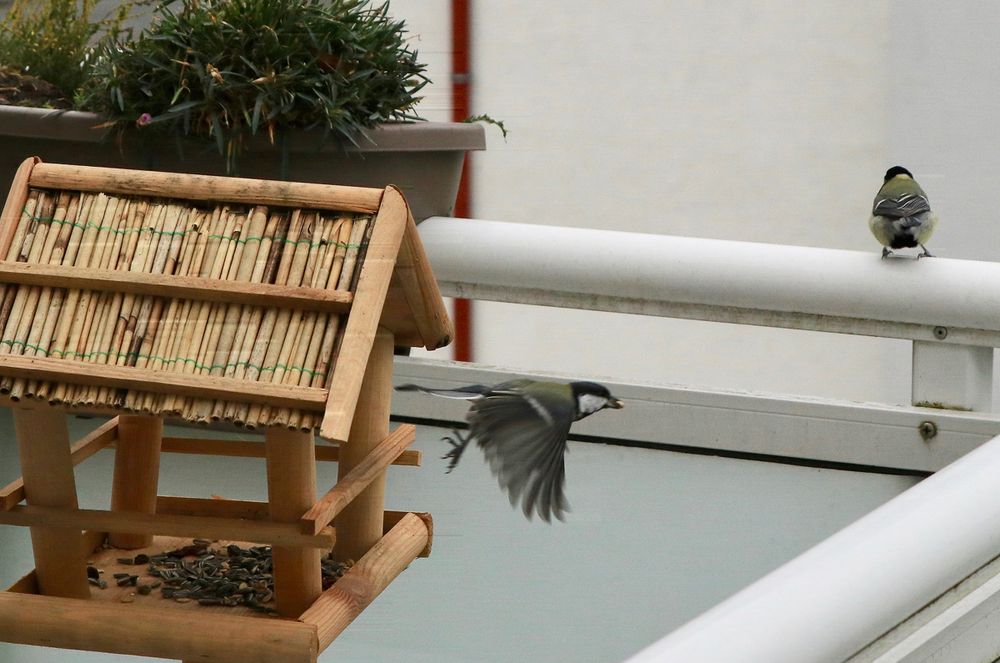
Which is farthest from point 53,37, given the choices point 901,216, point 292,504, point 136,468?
point 901,216

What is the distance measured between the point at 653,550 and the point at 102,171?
0.54 metres

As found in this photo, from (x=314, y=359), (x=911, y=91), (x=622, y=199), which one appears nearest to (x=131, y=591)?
(x=314, y=359)

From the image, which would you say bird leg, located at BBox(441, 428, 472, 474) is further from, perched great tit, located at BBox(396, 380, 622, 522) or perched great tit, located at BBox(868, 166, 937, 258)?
perched great tit, located at BBox(868, 166, 937, 258)

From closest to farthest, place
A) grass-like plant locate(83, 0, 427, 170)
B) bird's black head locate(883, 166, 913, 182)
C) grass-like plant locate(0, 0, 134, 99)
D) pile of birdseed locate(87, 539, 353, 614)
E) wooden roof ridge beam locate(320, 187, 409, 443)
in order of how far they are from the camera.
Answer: wooden roof ridge beam locate(320, 187, 409, 443) → pile of birdseed locate(87, 539, 353, 614) → grass-like plant locate(83, 0, 427, 170) → grass-like plant locate(0, 0, 134, 99) → bird's black head locate(883, 166, 913, 182)

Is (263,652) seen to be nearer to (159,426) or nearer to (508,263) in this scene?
(159,426)

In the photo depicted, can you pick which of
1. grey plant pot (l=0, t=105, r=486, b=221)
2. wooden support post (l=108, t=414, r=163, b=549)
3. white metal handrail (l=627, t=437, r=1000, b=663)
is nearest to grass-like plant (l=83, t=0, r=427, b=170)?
grey plant pot (l=0, t=105, r=486, b=221)

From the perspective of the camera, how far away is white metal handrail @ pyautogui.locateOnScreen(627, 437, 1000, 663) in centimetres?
50

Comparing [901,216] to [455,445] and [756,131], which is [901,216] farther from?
[455,445]

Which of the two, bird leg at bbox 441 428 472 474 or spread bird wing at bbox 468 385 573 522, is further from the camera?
bird leg at bbox 441 428 472 474

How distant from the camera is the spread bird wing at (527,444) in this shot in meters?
0.56

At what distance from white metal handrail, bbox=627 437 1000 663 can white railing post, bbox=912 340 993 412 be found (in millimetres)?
145

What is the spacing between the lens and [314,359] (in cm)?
44

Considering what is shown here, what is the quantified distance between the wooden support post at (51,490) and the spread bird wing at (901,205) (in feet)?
1.84

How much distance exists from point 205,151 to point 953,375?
0.53m
